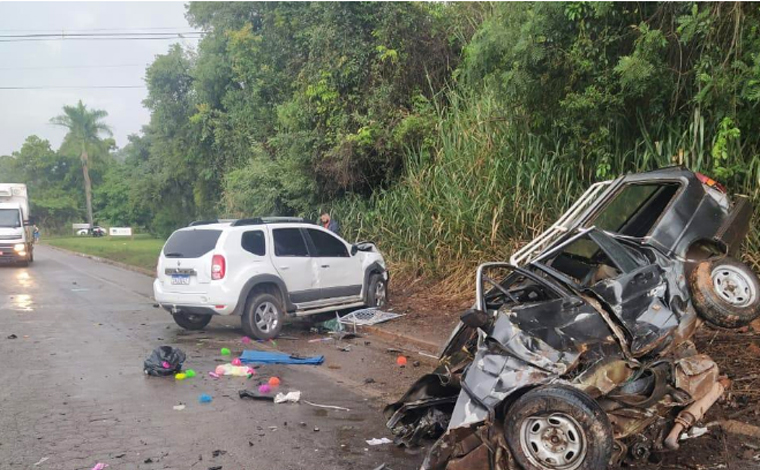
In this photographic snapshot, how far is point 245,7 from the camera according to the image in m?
22.1

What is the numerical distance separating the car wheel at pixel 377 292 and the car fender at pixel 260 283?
189cm

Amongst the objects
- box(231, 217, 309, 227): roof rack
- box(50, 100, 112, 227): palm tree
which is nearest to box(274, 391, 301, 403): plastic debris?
box(231, 217, 309, 227): roof rack

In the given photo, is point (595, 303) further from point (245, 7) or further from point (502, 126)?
point (245, 7)

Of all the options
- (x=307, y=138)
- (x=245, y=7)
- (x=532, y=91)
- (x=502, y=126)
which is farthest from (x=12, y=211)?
(x=532, y=91)

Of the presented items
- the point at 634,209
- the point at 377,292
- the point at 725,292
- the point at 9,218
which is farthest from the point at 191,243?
the point at 9,218

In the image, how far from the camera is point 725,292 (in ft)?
17.2

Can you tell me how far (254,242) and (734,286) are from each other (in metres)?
6.72

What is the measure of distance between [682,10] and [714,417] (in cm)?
514

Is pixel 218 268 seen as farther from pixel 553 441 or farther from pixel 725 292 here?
pixel 725 292

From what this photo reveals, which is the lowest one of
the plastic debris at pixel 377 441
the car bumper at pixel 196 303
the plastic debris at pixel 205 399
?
the plastic debris at pixel 377 441

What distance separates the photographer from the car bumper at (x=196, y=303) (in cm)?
945

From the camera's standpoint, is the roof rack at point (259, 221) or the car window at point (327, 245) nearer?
the roof rack at point (259, 221)

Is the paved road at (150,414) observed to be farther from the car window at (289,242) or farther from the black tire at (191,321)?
the car window at (289,242)

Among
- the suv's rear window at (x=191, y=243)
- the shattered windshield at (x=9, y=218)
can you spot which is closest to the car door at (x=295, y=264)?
the suv's rear window at (x=191, y=243)
